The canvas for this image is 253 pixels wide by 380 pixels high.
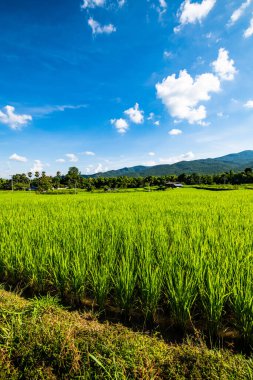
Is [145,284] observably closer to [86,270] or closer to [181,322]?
[181,322]

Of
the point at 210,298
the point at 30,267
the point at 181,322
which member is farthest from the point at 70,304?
the point at 210,298

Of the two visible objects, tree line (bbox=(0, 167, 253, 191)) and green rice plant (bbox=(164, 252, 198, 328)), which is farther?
tree line (bbox=(0, 167, 253, 191))

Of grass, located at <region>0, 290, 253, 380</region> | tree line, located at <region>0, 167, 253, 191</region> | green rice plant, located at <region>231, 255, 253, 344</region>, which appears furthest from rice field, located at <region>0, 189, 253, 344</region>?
tree line, located at <region>0, 167, 253, 191</region>

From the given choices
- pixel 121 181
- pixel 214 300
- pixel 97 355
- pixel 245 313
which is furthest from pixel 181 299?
pixel 121 181

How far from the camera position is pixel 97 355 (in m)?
1.49

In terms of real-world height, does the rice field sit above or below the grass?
above

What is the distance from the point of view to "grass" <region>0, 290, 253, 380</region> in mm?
1381

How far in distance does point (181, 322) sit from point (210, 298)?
0.34 meters

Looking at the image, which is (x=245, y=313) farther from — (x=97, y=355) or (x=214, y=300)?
(x=97, y=355)

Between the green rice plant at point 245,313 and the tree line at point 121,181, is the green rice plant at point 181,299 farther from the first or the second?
the tree line at point 121,181

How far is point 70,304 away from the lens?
2.28m

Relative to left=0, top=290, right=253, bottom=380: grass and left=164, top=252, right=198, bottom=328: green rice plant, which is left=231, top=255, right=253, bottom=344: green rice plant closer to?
left=0, top=290, right=253, bottom=380: grass

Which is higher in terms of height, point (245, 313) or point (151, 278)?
point (151, 278)

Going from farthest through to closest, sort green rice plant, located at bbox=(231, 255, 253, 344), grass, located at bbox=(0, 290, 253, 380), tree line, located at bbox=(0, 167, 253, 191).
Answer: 1. tree line, located at bbox=(0, 167, 253, 191)
2. green rice plant, located at bbox=(231, 255, 253, 344)
3. grass, located at bbox=(0, 290, 253, 380)
